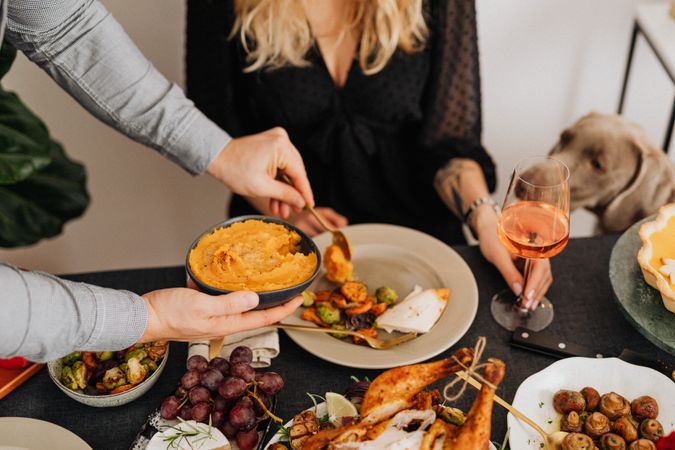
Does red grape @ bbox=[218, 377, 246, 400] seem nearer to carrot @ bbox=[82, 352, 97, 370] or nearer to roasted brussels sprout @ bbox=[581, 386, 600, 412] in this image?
carrot @ bbox=[82, 352, 97, 370]

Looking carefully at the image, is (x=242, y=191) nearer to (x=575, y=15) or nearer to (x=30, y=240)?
(x=30, y=240)

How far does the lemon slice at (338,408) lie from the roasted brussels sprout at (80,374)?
43cm

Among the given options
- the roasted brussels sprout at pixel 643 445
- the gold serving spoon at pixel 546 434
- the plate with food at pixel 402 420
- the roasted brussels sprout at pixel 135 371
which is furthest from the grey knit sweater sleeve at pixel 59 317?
the roasted brussels sprout at pixel 643 445

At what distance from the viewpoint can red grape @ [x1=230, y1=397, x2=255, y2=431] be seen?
3.43 ft

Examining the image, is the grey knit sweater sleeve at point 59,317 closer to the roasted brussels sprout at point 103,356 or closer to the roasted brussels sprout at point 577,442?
the roasted brussels sprout at point 103,356

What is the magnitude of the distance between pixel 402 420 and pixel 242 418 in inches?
9.8

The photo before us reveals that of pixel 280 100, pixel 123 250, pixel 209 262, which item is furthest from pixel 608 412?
pixel 123 250

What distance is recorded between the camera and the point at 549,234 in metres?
1.22

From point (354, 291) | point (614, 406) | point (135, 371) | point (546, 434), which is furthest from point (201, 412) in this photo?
point (614, 406)

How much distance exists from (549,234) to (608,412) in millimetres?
317

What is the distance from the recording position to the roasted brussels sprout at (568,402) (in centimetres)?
108

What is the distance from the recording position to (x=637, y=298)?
1.24 m

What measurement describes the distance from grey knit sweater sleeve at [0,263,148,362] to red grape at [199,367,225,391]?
0.12 m

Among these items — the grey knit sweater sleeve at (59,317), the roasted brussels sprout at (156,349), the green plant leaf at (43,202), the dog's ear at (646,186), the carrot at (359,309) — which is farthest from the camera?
the green plant leaf at (43,202)
